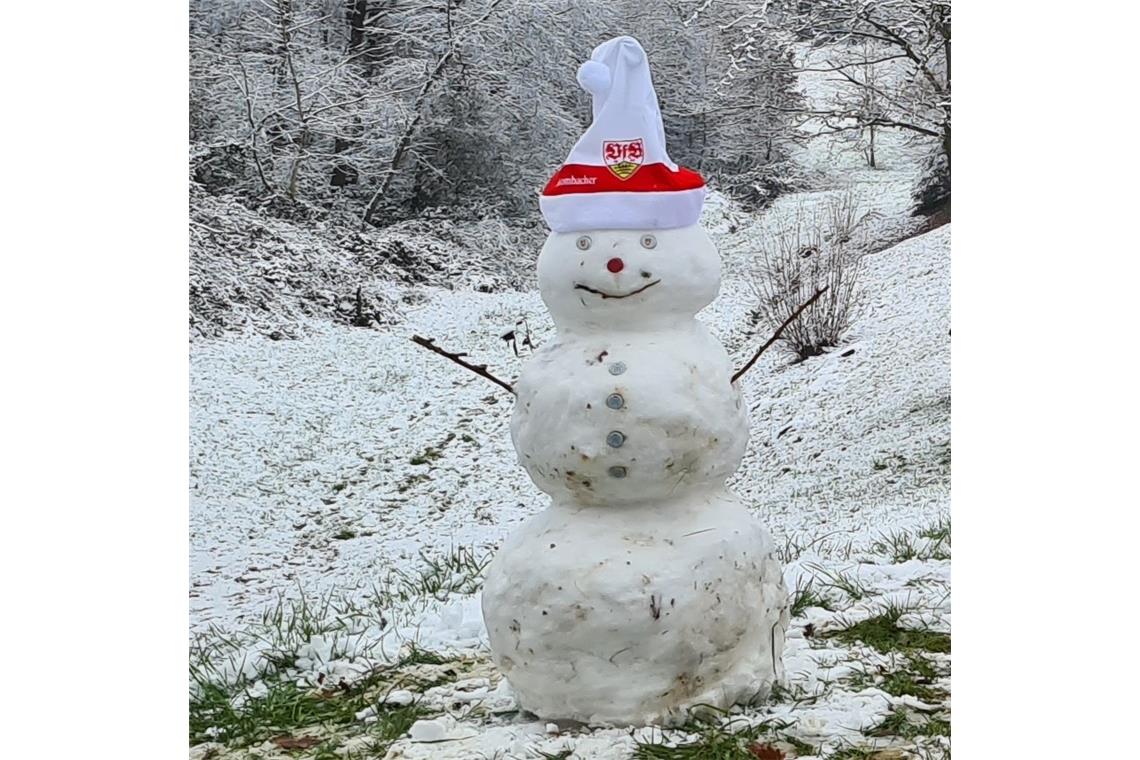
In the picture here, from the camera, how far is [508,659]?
392cm

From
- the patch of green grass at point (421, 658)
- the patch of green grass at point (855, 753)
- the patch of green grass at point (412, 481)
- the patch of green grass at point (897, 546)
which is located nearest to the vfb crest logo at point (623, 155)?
the patch of green grass at point (855, 753)

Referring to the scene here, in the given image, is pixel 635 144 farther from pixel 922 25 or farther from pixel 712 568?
pixel 922 25

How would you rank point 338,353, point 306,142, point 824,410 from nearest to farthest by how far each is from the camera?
point 824,410 → point 338,353 → point 306,142

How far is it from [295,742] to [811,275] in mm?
3949

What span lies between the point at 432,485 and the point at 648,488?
3.12 meters

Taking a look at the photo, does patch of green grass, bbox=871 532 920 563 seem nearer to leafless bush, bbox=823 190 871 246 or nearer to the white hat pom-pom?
leafless bush, bbox=823 190 871 246

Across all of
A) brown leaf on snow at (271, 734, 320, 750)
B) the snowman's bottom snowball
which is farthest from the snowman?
brown leaf on snow at (271, 734, 320, 750)

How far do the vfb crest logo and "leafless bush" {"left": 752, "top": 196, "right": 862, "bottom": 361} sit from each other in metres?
3.23

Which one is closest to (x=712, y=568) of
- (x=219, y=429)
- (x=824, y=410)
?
(x=824, y=410)

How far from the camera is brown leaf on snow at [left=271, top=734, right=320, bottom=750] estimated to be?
4.00 m

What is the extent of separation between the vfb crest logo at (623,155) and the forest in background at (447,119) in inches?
132

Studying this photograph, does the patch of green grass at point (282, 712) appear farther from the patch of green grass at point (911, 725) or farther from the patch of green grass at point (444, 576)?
the patch of green grass at point (911, 725)

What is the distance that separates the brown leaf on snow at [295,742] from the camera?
13.1 ft

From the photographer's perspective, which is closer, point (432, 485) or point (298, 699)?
point (298, 699)
